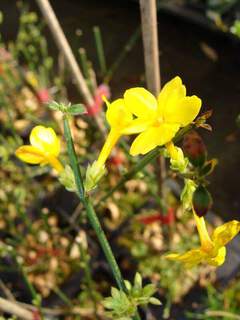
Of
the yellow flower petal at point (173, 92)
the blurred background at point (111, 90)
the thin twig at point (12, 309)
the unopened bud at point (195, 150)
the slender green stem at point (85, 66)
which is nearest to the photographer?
the unopened bud at point (195, 150)

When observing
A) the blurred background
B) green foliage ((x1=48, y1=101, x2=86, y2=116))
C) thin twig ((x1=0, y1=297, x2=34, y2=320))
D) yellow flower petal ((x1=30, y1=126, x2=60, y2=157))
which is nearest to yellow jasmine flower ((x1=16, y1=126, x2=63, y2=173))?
yellow flower petal ((x1=30, y1=126, x2=60, y2=157))

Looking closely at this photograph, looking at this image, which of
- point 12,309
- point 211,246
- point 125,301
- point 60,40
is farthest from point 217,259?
point 60,40

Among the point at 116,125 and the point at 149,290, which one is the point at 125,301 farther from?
the point at 116,125

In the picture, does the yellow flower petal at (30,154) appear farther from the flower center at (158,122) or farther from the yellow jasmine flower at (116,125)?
the flower center at (158,122)

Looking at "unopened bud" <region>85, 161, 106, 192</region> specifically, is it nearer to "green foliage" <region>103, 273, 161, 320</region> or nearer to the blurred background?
"green foliage" <region>103, 273, 161, 320</region>

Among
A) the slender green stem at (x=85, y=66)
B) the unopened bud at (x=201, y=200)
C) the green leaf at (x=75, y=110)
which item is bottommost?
the unopened bud at (x=201, y=200)

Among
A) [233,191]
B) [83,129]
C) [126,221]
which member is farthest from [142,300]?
[233,191]

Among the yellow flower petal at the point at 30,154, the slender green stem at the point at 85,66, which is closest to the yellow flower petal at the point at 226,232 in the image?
the yellow flower petal at the point at 30,154
